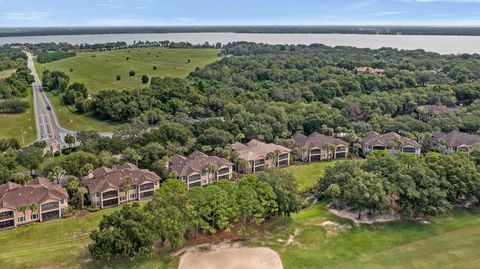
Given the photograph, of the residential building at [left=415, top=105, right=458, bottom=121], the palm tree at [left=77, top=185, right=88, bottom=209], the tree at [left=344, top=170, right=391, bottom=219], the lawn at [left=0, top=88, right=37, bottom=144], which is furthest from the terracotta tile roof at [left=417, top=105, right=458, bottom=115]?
the lawn at [left=0, top=88, right=37, bottom=144]

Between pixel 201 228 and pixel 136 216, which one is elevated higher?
pixel 136 216

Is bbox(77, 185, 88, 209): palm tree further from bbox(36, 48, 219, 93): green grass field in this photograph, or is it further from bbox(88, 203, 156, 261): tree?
bbox(36, 48, 219, 93): green grass field

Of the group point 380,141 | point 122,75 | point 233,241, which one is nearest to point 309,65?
point 122,75

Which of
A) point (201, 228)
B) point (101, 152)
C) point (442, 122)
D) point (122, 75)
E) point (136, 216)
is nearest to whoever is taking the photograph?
point (136, 216)

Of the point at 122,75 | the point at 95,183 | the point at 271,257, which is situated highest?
the point at 122,75

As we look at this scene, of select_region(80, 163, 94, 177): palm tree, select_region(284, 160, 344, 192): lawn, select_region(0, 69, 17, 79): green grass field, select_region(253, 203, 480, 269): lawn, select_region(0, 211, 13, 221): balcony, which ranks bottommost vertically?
select_region(253, 203, 480, 269): lawn

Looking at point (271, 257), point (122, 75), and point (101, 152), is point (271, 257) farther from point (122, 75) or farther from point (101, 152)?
point (122, 75)

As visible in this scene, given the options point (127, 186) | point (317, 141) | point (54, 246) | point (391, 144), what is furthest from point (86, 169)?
point (391, 144)
